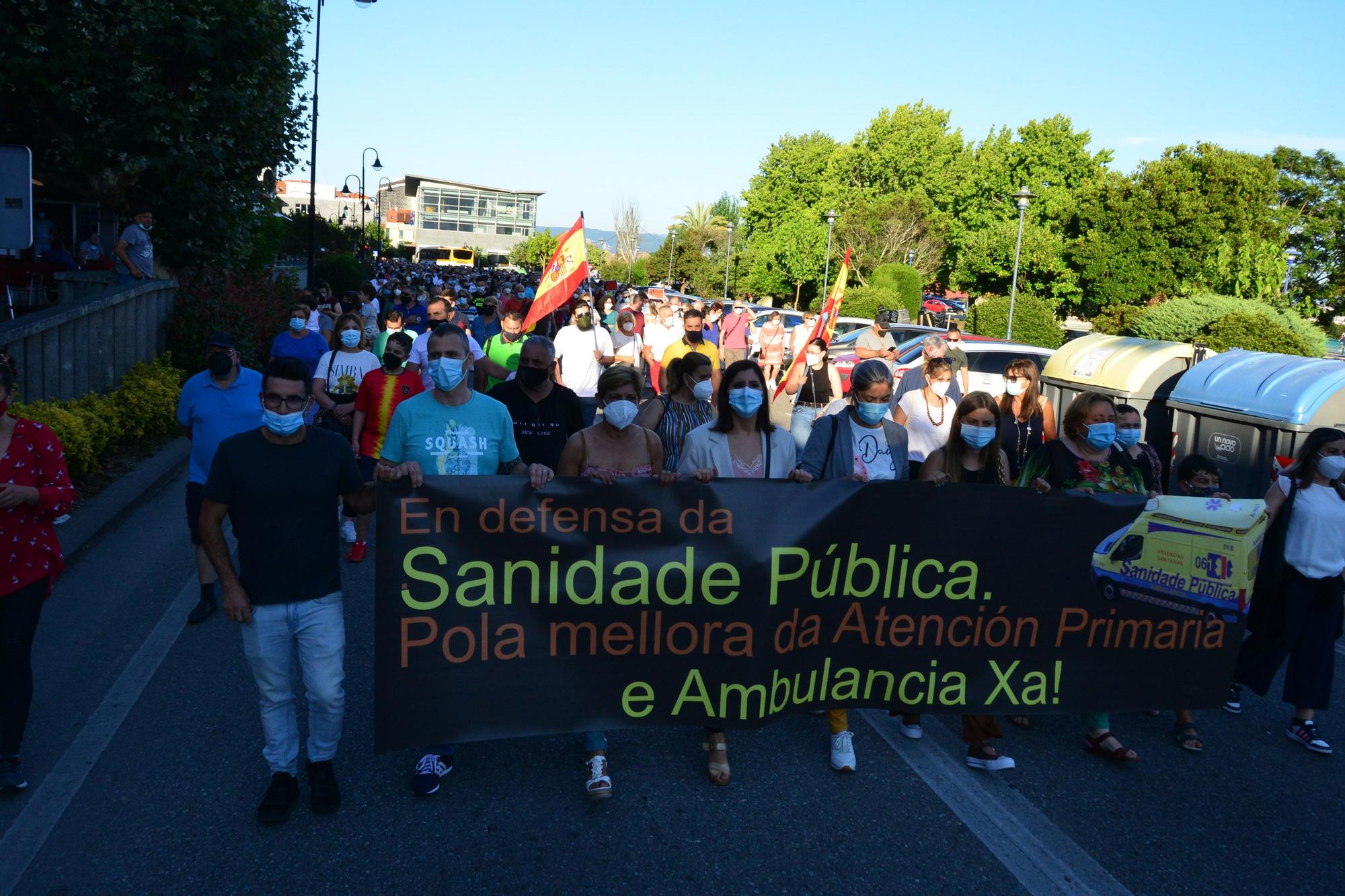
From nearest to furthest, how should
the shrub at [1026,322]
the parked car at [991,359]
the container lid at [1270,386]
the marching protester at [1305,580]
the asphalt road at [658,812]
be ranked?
the asphalt road at [658,812], the marching protester at [1305,580], the container lid at [1270,386], the parked car at [991,359], the shrub at [1026,322]

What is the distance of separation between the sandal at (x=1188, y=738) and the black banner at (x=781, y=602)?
28cm

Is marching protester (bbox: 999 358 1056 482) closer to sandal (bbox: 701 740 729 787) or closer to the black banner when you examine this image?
the black banner

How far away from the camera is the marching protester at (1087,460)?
17.4ft

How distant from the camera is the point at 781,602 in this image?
4.66 metres

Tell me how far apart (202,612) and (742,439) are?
3.56 metres

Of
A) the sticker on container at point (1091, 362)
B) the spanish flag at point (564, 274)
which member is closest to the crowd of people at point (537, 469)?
the spanish flag at point (564, 274)

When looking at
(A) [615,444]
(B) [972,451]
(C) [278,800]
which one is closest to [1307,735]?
(B) [972,451]

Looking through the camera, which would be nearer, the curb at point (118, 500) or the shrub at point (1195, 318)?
the curb at point (118, 500)

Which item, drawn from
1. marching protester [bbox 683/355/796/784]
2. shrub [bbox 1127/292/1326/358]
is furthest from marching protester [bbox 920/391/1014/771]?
shrub [bbox 1127/292/1326/358]

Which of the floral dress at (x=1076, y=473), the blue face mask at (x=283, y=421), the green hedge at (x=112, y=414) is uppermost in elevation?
the blue face mask at (x=283, y=421)

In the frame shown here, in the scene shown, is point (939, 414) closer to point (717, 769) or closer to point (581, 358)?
point (717, 769)

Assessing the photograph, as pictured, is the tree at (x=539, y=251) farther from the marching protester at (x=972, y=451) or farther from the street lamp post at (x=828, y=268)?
the marching protester at (x=972, y=451)

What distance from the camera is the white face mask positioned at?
486 cm

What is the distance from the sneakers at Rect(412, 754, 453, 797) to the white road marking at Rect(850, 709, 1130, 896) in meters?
2.04
